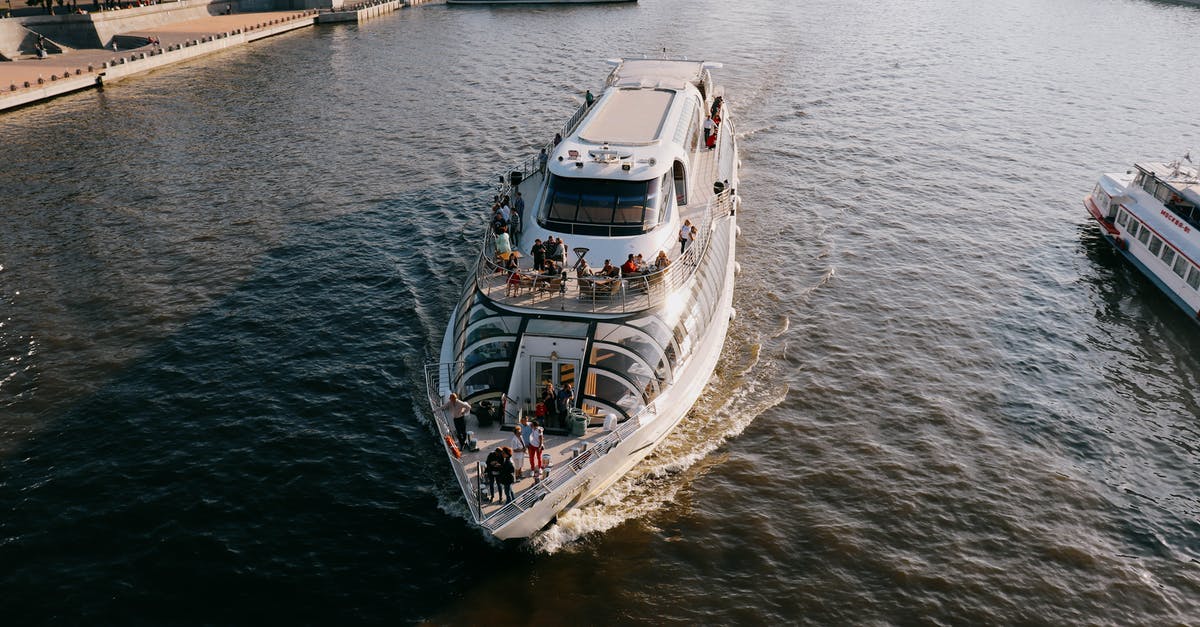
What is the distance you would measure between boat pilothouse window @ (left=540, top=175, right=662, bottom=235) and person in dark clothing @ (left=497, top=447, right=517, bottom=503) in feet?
34.5

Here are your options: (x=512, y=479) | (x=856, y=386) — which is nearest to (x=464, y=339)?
(x=512, y=479)

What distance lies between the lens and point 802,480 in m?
25.5

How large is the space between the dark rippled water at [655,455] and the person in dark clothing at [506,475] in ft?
6.15

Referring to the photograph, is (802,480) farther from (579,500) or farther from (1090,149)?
(1090,149)

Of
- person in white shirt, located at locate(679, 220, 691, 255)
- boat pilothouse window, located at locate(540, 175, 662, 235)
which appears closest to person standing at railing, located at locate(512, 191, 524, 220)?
boat pilothouse window, located at locate(540, 175, 662, 235)

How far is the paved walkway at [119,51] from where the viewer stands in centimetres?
6981

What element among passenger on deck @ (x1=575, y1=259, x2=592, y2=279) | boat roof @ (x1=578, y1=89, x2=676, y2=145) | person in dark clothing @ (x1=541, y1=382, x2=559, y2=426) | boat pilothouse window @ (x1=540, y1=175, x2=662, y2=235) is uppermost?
boat roof @ (x1=578, y1=89, x2=676, y2=145)

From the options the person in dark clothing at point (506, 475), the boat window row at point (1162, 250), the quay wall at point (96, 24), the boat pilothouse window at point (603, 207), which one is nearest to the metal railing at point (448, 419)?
the person in dark clothing at point (506, 475)

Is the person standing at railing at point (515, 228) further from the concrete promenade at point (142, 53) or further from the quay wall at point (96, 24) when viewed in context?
the quay wall at point (96, 24)

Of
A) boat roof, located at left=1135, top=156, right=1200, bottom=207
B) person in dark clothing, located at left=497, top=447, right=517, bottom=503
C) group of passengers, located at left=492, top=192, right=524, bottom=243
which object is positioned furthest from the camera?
boat roof, located at left=1135, top=156, right=1200, bottom=207

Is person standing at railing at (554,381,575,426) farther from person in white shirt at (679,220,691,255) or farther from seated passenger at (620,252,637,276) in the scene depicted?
person in white shirt at (679,220,691,255)

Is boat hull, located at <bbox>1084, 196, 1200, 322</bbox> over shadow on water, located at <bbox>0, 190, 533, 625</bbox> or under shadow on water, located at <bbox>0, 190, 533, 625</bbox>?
over

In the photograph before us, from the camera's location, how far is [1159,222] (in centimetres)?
Result: 3953

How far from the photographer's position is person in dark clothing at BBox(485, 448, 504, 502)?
68.1ft
